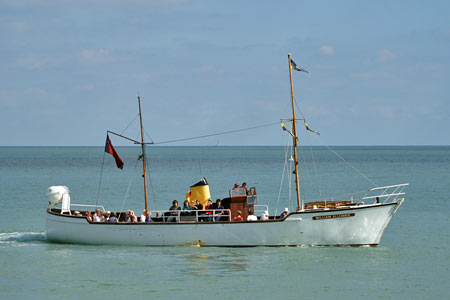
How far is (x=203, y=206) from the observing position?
110 feet

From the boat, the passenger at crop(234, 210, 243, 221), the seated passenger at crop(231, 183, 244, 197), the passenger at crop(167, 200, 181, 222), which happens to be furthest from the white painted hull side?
the seated passenger at crop(231, 183, 244, 197)

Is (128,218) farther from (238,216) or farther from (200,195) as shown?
(238,216)

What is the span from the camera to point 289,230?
1249 inches

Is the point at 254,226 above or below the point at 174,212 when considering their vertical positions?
below

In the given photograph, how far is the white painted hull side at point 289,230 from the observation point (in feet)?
104

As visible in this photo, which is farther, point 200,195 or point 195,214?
point 200,195

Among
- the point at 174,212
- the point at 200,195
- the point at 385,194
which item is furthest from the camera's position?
the point at 385,194

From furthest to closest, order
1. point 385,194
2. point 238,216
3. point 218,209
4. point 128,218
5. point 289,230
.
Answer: point 385,194 → point 128,218 → point 238,216 → point 218,209 → point 289,230

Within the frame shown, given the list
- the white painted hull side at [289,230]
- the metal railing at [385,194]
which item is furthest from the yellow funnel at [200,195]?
the metal railing at [385,194]

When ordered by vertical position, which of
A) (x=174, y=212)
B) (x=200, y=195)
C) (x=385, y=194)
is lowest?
(x=174, y=212)

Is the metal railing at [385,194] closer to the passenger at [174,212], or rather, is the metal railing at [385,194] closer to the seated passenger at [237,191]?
the seated passenger at [237,191]

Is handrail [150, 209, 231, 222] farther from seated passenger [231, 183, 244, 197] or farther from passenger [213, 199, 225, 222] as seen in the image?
seated passenger [231, 183, 244, 197]

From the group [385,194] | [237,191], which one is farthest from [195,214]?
[385,194]

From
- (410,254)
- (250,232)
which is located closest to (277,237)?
(250,232)
